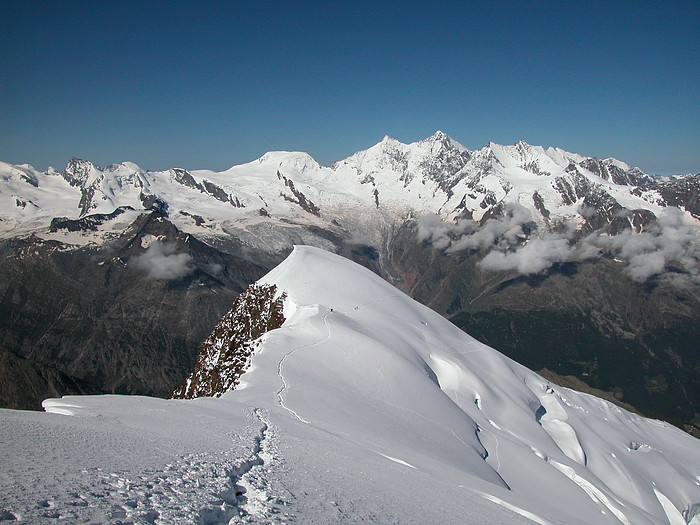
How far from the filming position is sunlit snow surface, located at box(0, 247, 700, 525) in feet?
35.7

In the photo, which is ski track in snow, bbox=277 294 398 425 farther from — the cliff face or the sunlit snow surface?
the cliff face

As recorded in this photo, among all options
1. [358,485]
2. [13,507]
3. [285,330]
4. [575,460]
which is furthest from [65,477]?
[575,460]

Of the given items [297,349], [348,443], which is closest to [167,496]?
[348,443]

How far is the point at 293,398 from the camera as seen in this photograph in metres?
26.4

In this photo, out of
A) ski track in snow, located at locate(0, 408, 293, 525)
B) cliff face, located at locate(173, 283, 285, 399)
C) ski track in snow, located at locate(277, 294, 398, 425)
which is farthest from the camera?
cliff face, located at locate(173, 283, 285, 399)

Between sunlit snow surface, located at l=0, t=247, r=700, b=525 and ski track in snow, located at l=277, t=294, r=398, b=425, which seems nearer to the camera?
sunlit snow surface, located at l=0, t=247, r=700, b=525

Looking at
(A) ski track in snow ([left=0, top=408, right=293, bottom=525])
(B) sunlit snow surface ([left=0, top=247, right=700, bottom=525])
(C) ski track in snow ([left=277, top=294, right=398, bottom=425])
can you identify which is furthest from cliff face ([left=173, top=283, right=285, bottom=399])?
(A) ski track in snow ([left=0, top=408, right=293, bottom=525])

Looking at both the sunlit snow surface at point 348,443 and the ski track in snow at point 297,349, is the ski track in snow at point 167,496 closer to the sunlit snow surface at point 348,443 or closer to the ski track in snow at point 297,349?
the sunlit snow surface at point 348,443

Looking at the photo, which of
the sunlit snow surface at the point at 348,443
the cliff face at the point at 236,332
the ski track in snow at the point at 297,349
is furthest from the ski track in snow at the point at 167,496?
the cliff face at the point at 236,332

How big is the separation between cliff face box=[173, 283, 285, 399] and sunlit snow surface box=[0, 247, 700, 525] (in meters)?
2.93

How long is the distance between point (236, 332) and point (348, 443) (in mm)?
42525

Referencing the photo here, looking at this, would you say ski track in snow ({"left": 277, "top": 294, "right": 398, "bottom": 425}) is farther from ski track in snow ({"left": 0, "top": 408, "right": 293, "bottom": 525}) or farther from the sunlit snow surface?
ski track in snow ({"left": 0, "top": 408, "right": 293, "bottom": 525})

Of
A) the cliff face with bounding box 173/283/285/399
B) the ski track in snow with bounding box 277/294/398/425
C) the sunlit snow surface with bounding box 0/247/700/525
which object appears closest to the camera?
the sunlit snow surface with bounding box 0/247/700/525

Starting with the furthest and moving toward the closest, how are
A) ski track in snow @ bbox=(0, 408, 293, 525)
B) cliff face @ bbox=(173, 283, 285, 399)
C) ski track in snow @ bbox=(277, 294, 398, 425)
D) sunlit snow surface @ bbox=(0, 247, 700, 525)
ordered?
cliff face @ bbox=(173, 283, 285, 399)
ski track in snow @ bbox=(277, 294, 398, 425)
sunlit snow surface @ bbox=(0, 247, 700, 525)
ski track in snow @ bbox=(0, 408, 293, 525)
